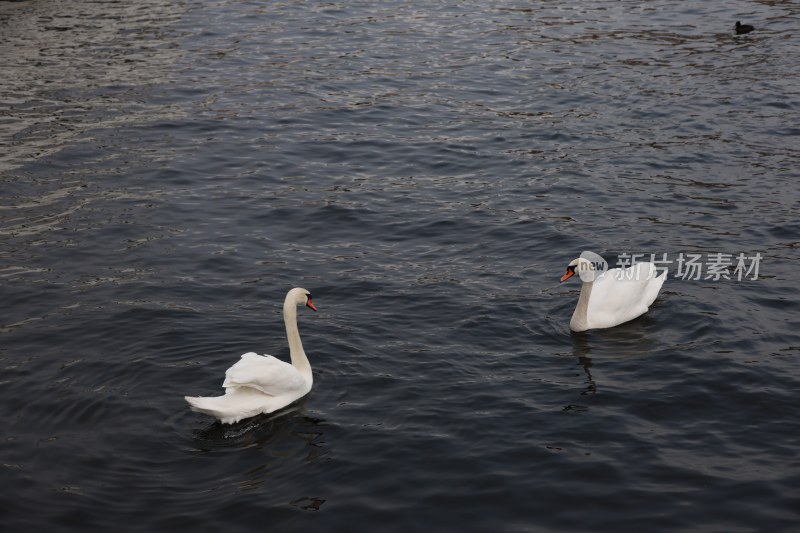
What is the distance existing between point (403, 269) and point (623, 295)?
3.24 m

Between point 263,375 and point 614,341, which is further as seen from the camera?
point 614,341

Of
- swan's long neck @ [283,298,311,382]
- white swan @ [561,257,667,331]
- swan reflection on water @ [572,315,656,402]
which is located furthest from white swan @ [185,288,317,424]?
white swan @ [561,257,667,331]

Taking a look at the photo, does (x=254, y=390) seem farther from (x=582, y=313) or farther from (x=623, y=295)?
(x=623, y=295)

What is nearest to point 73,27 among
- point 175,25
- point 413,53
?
point 175,25

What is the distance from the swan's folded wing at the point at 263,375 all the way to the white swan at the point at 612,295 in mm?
3896

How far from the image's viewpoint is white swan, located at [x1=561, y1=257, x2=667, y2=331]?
1266 cm

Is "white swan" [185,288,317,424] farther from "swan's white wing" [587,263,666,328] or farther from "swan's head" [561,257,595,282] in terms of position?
"swan's white wing" [587,263,666,328]

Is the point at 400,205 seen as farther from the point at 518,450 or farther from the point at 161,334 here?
the point at 518,450

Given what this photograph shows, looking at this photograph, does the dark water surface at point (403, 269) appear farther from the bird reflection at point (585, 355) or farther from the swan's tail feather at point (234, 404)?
the swan's tail feather at point (234, 404)

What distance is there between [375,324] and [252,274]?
243 centimetres

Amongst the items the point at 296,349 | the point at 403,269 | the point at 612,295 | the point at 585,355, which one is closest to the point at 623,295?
the point at 612,295

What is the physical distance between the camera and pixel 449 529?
28.7 feet

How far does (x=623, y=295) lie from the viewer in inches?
504

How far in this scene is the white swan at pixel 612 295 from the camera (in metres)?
12.7
